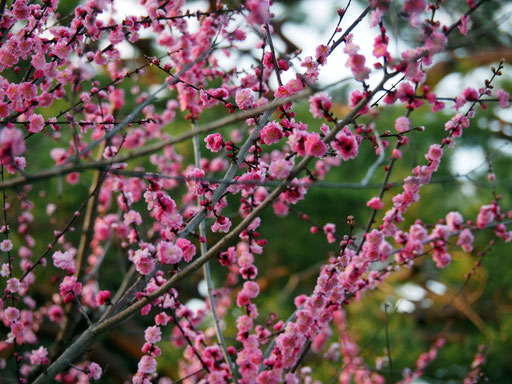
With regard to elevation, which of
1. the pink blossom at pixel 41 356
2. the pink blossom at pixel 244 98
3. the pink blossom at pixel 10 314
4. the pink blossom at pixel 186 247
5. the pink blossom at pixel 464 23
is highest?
the pink blossom at pixel 244 98

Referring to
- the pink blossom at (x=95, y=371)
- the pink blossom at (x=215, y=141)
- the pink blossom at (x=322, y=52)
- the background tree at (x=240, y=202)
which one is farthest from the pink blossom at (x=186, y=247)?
the pink blossom at (x=322, y=52)

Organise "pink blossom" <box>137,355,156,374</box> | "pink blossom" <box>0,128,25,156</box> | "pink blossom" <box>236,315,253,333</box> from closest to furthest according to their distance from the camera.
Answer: "pink blossom" <box>0,128,25,156</box> → "pink blossom" <box>137,355,156,374</box> → "pink blossom" <box>236,315,253,333</box>

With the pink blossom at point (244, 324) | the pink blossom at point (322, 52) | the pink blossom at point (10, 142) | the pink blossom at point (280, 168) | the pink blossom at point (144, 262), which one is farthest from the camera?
the pink blossom at point (244, 324)

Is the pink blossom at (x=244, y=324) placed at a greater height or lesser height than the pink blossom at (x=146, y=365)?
greater

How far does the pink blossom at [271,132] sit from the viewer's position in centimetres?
125

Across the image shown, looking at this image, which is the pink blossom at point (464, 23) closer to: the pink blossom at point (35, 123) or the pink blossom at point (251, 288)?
the pink blossom at point (251, 288)

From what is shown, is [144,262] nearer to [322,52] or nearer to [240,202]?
[322,52]

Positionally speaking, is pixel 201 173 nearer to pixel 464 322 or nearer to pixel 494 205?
pixel 494 205

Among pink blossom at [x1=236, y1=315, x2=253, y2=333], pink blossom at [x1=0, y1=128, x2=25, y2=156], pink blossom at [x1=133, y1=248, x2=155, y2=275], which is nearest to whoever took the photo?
pink blossom at [x1=0, y1=128, x2=25, y2=156]

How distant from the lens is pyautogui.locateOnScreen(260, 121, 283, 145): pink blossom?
1.25 meters

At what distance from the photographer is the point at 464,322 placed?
4.07 meters

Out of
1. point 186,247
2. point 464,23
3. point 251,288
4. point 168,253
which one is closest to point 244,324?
point 251,288

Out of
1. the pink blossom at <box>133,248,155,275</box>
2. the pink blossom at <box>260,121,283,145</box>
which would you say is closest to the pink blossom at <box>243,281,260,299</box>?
the pink blossom at <box>133,248,155,275</box>

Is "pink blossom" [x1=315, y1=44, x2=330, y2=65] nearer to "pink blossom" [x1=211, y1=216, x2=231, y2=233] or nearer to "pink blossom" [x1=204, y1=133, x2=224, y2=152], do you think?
"pink blossom" [x1=204, y1=133, x2=224, y2=152]
